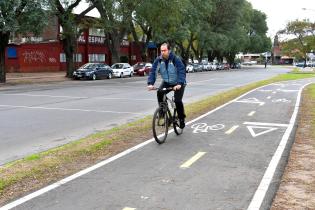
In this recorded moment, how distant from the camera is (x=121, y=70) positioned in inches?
1799

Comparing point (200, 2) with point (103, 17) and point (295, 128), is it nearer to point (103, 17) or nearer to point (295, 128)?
point (103, 17)

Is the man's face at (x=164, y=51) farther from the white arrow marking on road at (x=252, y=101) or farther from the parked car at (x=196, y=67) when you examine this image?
the parked car at (x=196, y=67)

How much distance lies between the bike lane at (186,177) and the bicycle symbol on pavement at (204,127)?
24mm

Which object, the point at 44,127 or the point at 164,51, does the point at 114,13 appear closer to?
the point at 44,127

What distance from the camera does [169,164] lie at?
7633 millimetres

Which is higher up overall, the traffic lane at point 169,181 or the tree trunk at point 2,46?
the tree trunk at point 2,46

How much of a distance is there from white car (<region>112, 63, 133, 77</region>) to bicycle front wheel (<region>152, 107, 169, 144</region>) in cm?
3542

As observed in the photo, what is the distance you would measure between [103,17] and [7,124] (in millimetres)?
31409

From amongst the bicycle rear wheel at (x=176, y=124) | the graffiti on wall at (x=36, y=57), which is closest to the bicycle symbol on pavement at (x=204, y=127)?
the bicycle rear wheel at (x=176, y=124)

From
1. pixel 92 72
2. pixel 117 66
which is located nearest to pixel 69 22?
pixel 92 72

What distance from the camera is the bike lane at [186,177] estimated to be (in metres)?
5.63

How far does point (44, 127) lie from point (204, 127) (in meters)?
3.89

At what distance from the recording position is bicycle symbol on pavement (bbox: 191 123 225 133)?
11.2 m

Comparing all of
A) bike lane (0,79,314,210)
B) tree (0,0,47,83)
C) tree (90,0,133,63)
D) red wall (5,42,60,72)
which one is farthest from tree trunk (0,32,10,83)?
bike lane (0,79,314,210)
